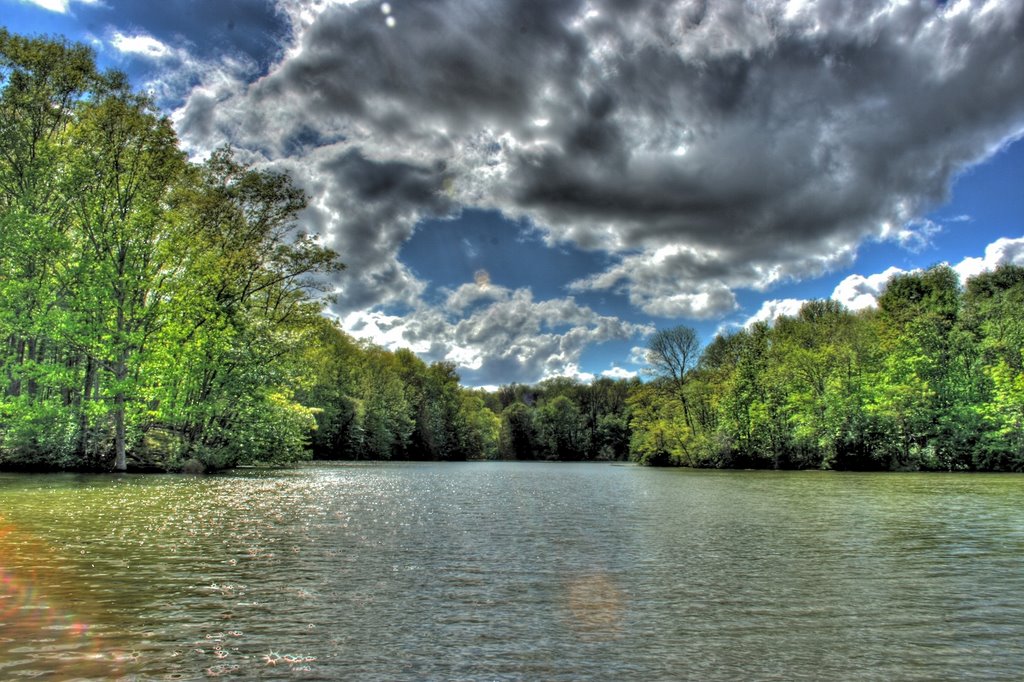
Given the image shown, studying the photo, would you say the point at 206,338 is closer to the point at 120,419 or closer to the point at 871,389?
the point at 120,419

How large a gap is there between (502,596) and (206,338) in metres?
38.9

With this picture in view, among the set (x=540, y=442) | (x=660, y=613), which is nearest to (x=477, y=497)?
(x=660, y=613)

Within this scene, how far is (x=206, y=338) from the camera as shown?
138 ft

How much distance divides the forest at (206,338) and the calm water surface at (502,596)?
22228 mm

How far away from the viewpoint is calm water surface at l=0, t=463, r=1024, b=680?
661cm

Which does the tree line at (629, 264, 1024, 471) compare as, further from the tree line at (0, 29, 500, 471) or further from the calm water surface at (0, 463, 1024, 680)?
the tree line at (0, 29, 500, 471)

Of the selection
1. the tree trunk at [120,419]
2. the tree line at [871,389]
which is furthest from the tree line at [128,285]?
the tree line at [871,389]

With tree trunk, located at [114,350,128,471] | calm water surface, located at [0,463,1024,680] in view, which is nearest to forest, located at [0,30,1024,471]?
tree trunk, located at [114,350,128,471]

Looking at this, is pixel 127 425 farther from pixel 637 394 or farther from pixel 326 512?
pixel 637 394

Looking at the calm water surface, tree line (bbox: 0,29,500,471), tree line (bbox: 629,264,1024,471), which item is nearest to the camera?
the calm water surface

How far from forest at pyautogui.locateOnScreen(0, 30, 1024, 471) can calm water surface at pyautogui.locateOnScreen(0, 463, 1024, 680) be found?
22228 mm

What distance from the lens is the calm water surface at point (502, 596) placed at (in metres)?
6.61

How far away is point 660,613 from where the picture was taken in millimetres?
8680

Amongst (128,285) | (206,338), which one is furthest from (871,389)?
(128,285)
